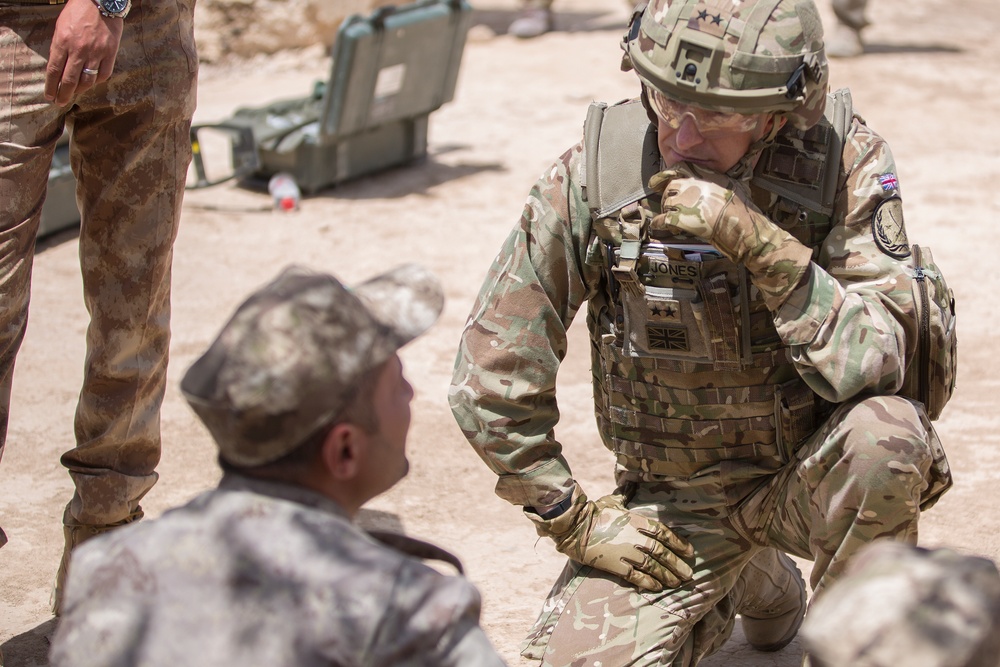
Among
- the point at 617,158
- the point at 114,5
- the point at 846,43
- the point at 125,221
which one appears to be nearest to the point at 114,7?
the point at 114,5

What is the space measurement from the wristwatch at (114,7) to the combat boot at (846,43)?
293 inches

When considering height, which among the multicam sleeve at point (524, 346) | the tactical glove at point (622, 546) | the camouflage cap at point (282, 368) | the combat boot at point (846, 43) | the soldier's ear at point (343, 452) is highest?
the camouflage cap at point (282, 368)

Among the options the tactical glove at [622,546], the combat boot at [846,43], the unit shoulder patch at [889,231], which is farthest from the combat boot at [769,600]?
the combat boot at [846,43]

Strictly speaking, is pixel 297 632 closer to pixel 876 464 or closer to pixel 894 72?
pixel 876 464

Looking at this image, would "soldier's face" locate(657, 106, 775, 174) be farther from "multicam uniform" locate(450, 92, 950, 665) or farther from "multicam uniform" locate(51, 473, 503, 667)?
"multicam uniform" locate(51, 473, 503, 667)

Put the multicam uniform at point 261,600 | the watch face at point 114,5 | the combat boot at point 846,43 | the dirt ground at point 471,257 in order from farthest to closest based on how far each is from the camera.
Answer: the combat boot at point 846,43, the dirt ground at point 471,257, the watch face at point 114,5, the multicam uniform at point 261,600

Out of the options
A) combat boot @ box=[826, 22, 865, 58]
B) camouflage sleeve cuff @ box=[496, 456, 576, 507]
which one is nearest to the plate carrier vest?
camouflage sleeve cuff @ box=[496, 456, 576, 507]

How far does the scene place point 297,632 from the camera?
5.31 feet

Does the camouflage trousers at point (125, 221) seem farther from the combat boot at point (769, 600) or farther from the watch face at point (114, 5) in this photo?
the combat boot at point (769, 600)

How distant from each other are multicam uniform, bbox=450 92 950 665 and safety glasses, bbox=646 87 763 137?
0.51 feet

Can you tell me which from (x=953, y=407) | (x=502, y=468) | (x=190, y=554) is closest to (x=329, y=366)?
(x=190, y=554)

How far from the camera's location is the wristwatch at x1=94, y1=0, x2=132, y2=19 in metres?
2.82

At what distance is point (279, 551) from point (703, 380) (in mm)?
1437

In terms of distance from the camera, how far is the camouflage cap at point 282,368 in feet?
5.51
